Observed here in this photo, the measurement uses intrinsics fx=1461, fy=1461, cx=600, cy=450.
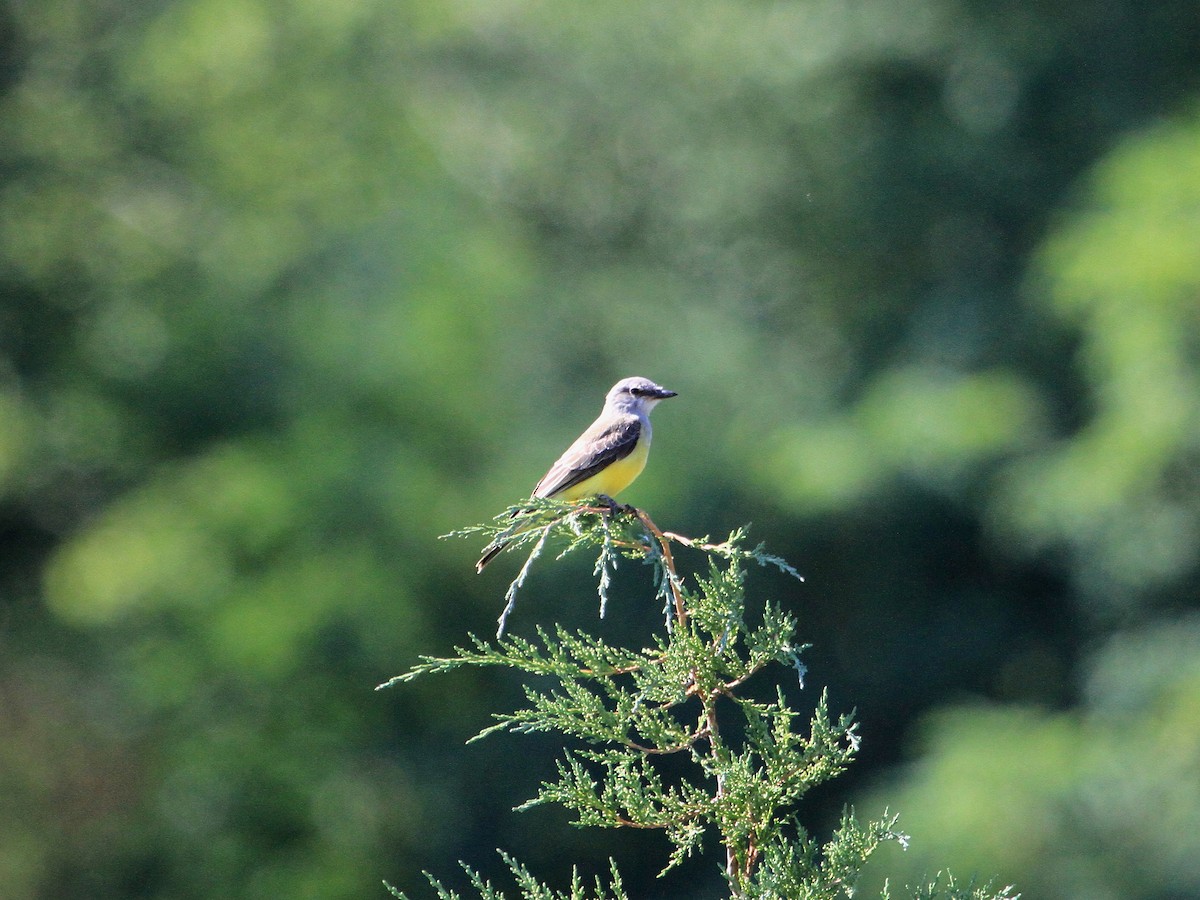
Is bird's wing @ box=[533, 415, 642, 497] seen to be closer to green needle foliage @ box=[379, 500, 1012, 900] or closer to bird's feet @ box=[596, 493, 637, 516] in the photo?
bird's feet @ box=[596, 493, 637, 516]

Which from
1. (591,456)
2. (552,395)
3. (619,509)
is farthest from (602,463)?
(552,395)

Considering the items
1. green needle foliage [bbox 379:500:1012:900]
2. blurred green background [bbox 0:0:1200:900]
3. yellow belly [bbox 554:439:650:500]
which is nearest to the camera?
green needle foliage [bbox 379:500:1012:900]

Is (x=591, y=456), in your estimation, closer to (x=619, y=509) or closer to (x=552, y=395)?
(x=619, y=509)

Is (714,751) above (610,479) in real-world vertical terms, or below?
below

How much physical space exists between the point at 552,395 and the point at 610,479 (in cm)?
953

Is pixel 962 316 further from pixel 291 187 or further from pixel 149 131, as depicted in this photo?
pixel 149 131

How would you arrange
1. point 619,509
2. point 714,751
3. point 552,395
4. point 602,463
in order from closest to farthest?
point 714,751
point 619,509
point 602,463
point 552,395

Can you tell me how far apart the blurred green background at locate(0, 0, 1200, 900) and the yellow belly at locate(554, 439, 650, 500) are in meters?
6.73

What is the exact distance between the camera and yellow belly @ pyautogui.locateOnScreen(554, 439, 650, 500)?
580 cm

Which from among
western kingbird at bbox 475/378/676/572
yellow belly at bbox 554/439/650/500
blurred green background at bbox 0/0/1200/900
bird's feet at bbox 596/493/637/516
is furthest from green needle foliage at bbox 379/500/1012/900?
blurred green background at bbox 0/0/1200/900

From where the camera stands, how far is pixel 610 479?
19.2 feet

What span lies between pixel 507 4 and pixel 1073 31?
675cm

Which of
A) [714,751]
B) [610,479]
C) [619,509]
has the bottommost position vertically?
[714,751]

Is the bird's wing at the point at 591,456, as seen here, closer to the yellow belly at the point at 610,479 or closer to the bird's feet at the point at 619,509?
the yellow belly at the point at 610,479
